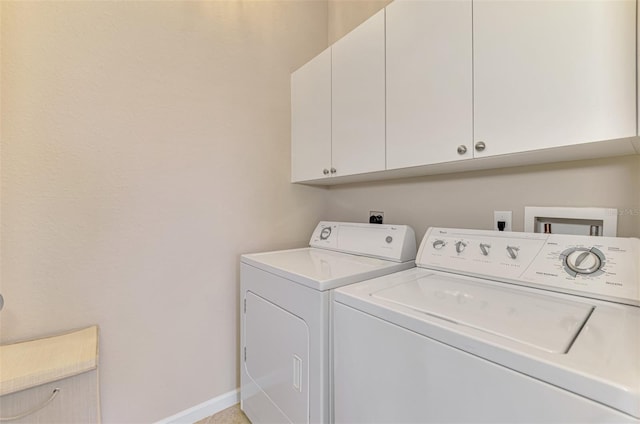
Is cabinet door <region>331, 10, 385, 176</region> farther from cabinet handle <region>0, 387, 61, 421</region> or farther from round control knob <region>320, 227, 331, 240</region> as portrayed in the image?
cabinet handle <region>0, 387, 61, 421</region>

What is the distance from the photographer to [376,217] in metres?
1.83

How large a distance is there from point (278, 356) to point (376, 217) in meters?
1.02

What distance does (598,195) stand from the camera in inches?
40.6

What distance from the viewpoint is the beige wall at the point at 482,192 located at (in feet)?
3.25

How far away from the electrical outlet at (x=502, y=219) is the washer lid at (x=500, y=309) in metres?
→ 0.35

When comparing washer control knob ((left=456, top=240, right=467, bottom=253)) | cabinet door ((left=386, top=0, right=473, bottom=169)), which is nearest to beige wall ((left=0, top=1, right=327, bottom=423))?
cabinet door ((left=386, top=0, right=473, bottom=169))

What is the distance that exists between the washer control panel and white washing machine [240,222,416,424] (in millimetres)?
260

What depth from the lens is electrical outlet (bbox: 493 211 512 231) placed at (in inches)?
49.1

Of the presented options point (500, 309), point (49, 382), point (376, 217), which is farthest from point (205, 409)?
point (500, 309)

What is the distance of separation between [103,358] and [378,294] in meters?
1.35

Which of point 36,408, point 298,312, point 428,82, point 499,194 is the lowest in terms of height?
point 36,408

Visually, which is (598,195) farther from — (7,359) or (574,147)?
(7,359)

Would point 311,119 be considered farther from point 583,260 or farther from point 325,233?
point 583,260

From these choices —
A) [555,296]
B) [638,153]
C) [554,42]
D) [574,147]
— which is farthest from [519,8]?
[555,296]
